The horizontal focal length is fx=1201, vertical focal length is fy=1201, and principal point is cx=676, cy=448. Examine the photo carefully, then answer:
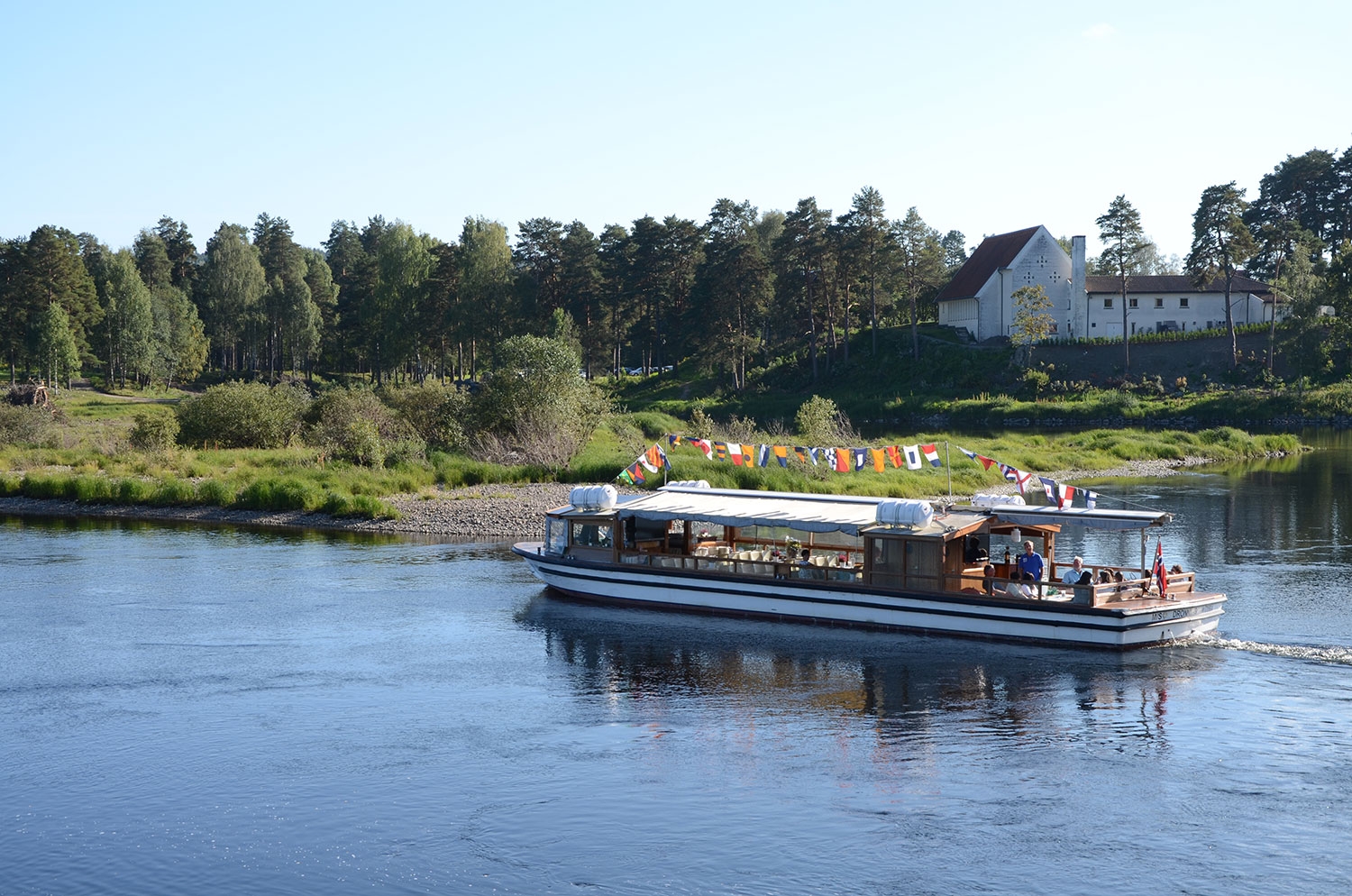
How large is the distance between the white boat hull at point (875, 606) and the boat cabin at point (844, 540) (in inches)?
11.8

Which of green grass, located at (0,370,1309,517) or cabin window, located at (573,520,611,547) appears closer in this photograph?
cabin window, located at (573,520,611,547)

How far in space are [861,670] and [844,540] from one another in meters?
7.45

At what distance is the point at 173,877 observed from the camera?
16.9 meters

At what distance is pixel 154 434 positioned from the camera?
62438 mm

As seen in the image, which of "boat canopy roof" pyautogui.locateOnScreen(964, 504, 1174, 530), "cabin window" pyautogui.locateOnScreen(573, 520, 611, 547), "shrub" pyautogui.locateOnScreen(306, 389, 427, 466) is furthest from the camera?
"shrub" pyautogui.locateOnScreen(306, 389, 427, 466)

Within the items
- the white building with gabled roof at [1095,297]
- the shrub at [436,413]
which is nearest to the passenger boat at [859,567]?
the shrub at [436,413]

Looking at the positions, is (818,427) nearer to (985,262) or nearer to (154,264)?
(985,262)

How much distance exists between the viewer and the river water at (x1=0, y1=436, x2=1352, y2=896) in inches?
674

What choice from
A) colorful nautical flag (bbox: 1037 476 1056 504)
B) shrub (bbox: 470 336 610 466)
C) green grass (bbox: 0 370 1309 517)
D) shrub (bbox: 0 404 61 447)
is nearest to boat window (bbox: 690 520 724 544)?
colorful nautical flag (bbox: 1037 476 1056 504)

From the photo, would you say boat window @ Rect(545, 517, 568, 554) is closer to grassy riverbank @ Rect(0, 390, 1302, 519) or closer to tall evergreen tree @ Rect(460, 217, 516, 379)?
grassy riverbank @ Rect(0, 390, 1302, 519)

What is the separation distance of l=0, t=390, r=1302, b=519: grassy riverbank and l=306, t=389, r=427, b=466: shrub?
92cm

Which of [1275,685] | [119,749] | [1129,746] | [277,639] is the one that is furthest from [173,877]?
[1275,685]

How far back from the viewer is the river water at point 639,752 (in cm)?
1712

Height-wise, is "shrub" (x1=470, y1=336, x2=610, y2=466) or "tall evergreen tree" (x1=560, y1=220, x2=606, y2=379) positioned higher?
"tall evergreen tree" (x1=560, y1=220, x2=606, y2=379)
